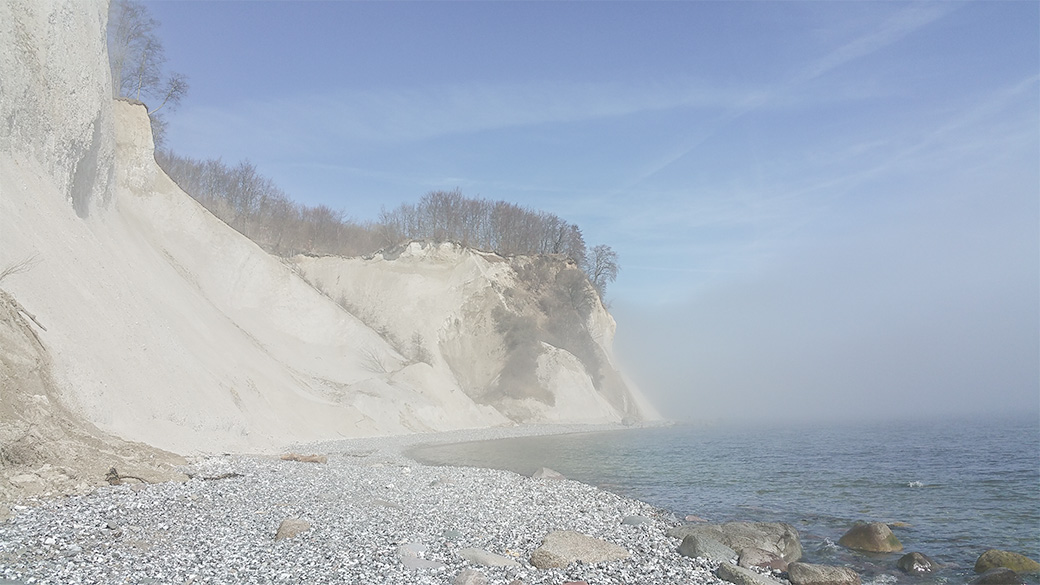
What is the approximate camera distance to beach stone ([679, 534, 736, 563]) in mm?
10609

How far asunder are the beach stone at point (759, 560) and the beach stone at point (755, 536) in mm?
203

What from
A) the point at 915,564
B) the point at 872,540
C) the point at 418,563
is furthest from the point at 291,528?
the point at 872,540

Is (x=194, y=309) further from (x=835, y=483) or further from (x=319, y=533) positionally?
(x=835, y=483)

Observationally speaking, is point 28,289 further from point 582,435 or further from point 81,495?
point 582,435

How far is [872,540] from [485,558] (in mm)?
8193

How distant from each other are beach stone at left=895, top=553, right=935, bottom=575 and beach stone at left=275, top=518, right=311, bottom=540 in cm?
1025

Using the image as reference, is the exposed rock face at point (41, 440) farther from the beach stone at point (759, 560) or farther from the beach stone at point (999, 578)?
the beach stone at point (999, 578)

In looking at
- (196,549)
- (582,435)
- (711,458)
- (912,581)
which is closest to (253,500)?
(196,549)

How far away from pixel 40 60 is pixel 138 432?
13294 millimetres

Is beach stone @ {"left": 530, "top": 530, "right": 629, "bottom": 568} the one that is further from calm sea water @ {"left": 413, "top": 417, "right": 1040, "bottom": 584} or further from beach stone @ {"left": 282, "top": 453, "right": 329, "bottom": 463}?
beach stone @ {"left": 282, "top": 453, "right": 329, "bottom": 463}

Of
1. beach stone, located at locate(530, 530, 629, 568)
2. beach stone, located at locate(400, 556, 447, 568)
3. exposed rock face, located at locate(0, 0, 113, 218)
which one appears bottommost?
beach stone, located at locate(530, 530, 629, 568)

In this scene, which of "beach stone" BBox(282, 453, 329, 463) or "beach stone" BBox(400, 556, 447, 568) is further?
"beach stone" BBox(282, 453, 329, 463)

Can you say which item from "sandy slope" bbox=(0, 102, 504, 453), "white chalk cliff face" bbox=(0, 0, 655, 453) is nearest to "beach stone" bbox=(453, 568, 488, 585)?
"white chalk cliff face" bbox=(0, 0, 655, 453)

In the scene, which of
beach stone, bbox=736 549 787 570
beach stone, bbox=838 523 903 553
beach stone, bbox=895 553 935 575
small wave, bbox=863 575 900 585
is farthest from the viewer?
beach stone, bbox=838 523 903 553
